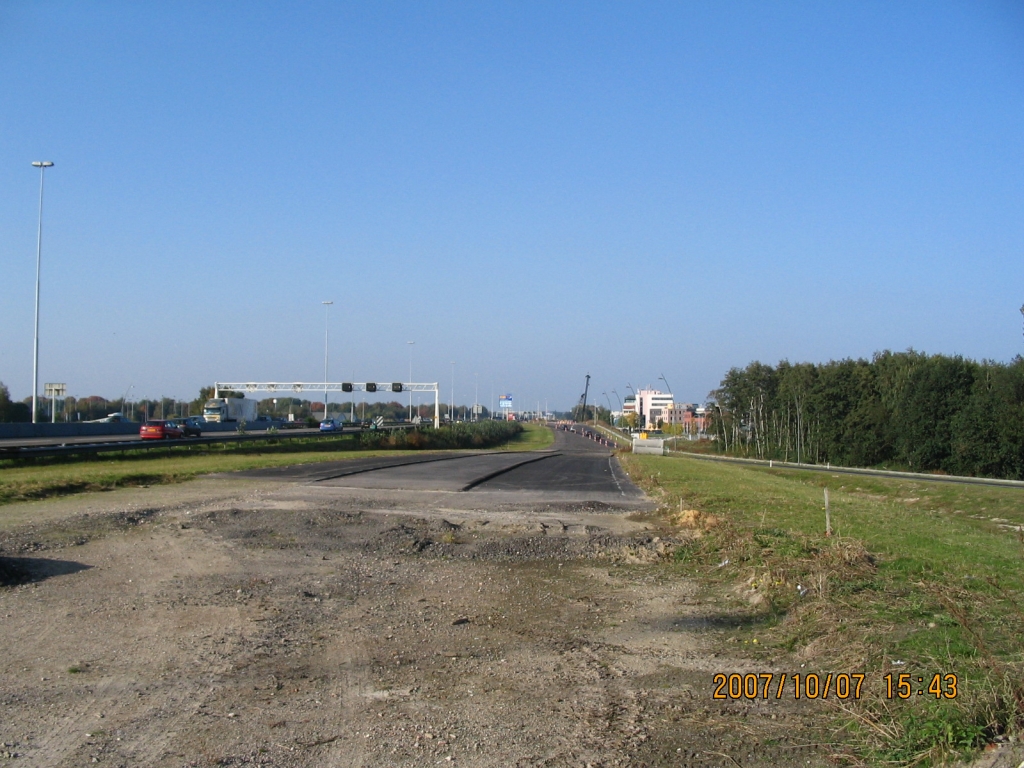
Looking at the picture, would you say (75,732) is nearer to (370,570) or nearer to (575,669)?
(575,669)

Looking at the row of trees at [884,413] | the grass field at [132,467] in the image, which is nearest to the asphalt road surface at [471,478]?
the grass field at [132,467]

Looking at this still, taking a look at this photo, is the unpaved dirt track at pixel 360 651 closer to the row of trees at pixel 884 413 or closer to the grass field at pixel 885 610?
the grass field at pixel 885 610

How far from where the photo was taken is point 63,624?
8914 mm

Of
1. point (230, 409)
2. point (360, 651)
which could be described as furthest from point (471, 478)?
point (230, 409)

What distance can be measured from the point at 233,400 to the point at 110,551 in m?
82.1

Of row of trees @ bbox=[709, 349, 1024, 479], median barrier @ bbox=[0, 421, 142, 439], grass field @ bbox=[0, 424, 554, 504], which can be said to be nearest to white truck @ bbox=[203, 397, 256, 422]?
median barrier @ bbox=[0, 421, 142, 439]

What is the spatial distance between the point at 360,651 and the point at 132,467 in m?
26.7

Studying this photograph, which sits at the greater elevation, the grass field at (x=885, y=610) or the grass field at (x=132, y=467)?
the grass field at (x=132, y=467)

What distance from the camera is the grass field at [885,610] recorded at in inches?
212

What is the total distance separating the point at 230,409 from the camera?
90250 millimetres

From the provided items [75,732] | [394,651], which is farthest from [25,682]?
[394,651]

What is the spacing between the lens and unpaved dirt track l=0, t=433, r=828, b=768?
5.79 metres

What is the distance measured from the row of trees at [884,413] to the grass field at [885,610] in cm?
5236

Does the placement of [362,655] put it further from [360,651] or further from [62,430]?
[62,430]
